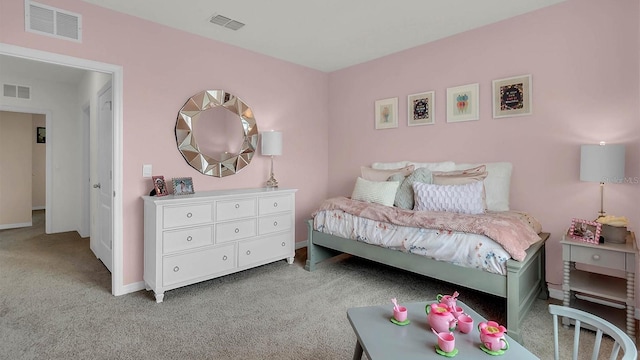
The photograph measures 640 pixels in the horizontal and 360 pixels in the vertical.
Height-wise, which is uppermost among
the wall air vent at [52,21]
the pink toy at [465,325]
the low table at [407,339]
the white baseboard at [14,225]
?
the wall air vent at [52,21]

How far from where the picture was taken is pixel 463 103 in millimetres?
3211

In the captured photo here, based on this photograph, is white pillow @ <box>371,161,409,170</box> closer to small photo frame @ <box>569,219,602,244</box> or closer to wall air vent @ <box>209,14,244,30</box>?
small photo frame @ <box>569,219,602,244</box>

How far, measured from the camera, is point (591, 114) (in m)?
2.48

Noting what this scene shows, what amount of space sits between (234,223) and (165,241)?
64 centimetres

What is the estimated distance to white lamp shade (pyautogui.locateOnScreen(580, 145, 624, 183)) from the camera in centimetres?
213

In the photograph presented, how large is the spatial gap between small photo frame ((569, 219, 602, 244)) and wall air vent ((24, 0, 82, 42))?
13.6 ft

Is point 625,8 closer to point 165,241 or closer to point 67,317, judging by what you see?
point 165,241

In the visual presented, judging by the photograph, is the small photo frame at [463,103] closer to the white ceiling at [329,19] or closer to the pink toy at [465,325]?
the white ceiling at [329,19]

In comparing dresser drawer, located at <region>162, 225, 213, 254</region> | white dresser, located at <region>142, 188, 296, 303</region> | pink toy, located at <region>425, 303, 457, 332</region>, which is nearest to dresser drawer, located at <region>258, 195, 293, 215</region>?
white dresser, located at <region>142, 188, 296, 303</region>

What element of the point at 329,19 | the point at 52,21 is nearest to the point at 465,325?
the point at 329,19

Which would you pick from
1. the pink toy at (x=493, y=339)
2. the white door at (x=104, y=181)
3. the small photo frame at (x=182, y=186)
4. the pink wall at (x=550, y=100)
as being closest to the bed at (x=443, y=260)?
the pink wall at (x=550, y=100)

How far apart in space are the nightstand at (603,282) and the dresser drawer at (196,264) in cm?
277

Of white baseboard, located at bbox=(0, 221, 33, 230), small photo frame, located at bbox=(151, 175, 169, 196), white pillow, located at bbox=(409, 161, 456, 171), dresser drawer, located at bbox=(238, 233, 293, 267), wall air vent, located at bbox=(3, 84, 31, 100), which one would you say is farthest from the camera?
white baseboard, located at bbox=(0, 221, 33, 230)

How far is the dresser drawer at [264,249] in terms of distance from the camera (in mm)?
3094
